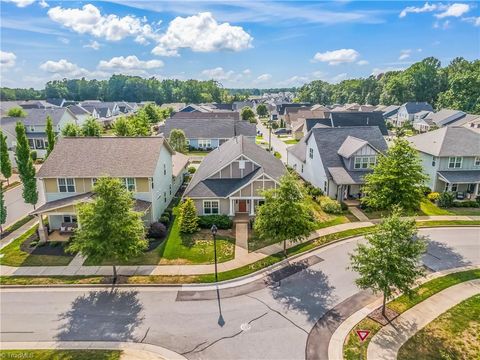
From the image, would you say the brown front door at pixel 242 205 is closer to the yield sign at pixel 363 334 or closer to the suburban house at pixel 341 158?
the suburban house at pixel 341 158

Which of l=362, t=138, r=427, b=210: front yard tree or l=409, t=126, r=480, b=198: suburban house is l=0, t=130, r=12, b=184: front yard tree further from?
l=409, t=126, r=480, b=198: suburban house

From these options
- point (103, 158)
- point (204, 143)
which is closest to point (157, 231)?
point (103, 158)

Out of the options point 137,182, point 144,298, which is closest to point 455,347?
point 144,298

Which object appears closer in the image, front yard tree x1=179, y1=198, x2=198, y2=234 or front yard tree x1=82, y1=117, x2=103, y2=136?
front yard tree x1=179, y1=198, x2=198, y2=234

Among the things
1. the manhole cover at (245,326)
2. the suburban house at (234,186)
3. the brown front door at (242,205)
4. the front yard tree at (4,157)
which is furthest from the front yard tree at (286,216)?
the front yard tree at (4,157)

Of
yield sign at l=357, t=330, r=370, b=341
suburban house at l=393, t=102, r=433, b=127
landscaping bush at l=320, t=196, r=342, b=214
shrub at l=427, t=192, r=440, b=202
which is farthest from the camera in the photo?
suburban house at l=393, t=102, r=433, b=127

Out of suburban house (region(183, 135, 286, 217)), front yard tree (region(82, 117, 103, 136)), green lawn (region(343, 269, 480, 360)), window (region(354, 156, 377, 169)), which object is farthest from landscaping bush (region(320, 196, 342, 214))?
front yard tree (region(82, 117, 103, 136))
